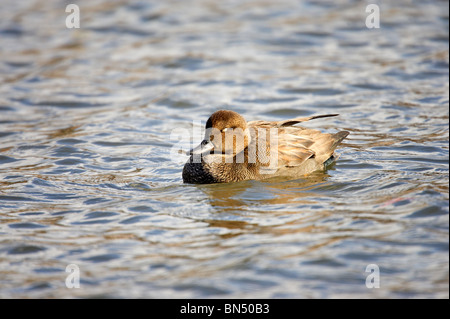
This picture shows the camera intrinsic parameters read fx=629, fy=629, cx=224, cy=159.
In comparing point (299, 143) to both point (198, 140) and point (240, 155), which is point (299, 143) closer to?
point (240, 155)

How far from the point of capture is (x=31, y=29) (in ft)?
51.8

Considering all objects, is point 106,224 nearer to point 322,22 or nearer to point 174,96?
point 174,96

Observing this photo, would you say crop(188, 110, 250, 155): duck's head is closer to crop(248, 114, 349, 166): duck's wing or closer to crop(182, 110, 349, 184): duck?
crop(182, 110, 349, 184): duck

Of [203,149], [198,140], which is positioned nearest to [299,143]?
[203,149]

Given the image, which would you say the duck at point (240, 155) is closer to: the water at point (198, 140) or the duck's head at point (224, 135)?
the duck's head at point (224, 135)

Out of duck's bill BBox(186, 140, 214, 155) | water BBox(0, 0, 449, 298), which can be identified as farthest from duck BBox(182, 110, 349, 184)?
water BBox(0, 0, 449, 298)

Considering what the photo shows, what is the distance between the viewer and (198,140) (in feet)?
32.2

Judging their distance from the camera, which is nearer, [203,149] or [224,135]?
[203,149]

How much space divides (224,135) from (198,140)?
2.11 m

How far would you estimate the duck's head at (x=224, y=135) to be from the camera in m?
7.64

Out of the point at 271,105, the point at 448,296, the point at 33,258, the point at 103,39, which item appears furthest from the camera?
the point at 103,39
